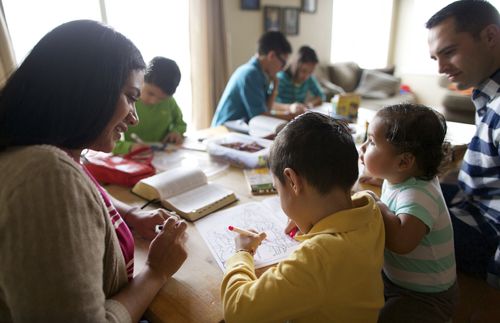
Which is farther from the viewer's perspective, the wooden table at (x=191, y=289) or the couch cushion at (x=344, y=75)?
the couch cushion at (x=344, y=75)

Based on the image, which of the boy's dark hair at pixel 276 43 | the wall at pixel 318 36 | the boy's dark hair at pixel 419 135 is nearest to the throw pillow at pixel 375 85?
the wall at pixel 318 36

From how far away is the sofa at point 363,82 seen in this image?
5305 millimetres

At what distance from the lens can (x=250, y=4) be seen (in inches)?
159

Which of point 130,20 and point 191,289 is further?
point 130,20

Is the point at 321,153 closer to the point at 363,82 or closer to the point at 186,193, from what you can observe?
the point at 186,193

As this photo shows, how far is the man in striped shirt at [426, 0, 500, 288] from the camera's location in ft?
3.86

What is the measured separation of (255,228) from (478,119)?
3.52 ft

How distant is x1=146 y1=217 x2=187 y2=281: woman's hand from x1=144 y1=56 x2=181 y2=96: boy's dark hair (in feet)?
3.33

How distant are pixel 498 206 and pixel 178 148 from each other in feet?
4.69

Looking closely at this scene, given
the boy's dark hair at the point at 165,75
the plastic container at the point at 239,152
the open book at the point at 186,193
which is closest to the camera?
the open book at the point at 186,193

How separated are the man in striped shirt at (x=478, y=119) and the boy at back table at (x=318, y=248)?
0.68 metres

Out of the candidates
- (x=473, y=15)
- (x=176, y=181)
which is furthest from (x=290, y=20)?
(x=176, y=181)

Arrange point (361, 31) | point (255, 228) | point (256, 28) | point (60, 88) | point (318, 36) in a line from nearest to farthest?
1. point (60, 88)
2. point (255, 228)
3. point (256, 28)
4. point (318, 36)
5. point (361, 31)

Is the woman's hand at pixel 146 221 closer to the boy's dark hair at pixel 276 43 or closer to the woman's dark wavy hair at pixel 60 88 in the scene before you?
the woman's dark wavy hair at pixel 60 88
